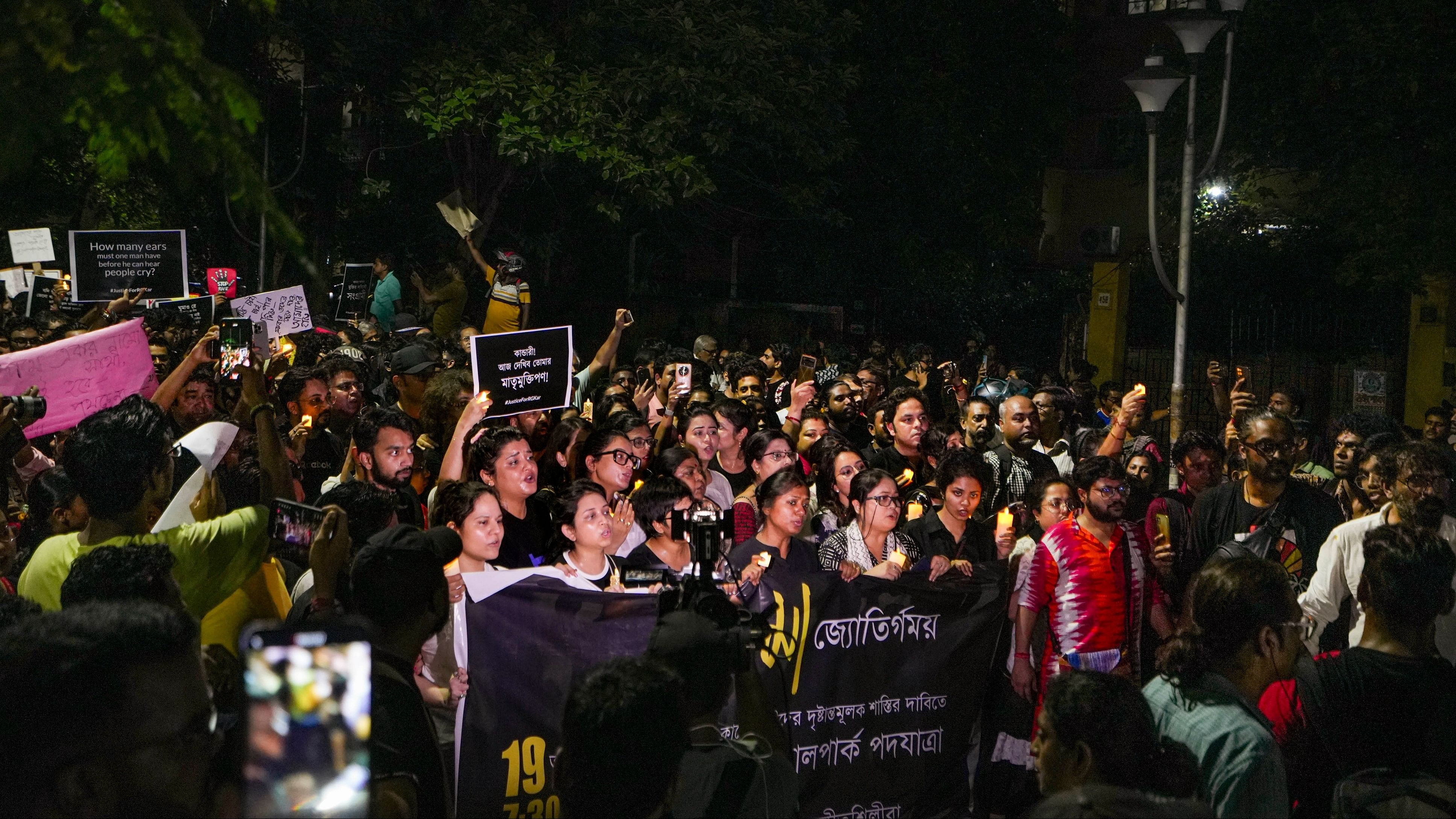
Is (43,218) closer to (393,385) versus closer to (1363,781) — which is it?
(393,385)

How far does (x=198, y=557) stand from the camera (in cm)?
388

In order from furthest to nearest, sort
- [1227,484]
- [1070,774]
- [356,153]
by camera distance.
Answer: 1. [356,153]
2. [1227,484]
3. [1070,774]

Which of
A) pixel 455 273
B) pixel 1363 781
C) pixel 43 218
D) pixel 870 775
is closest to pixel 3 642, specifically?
pixel 1363 781

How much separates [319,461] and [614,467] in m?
1.79

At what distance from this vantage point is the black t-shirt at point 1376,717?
153 inches

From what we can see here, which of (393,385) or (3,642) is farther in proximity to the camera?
(393,385)

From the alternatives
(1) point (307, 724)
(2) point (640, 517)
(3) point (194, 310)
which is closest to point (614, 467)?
(2) point (640, 517)

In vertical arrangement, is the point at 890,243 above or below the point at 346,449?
above

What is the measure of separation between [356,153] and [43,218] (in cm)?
927

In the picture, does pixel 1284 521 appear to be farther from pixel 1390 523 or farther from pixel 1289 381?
pixel 1289 381

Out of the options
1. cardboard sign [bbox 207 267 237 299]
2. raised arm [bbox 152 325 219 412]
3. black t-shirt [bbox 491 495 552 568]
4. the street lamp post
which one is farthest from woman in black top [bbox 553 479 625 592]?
cardboard sign [bbox 207 267 237 299]

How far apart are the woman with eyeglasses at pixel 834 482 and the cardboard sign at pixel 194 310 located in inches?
254

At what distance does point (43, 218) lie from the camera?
25953 millimetres

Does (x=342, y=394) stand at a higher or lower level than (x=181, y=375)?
lower
